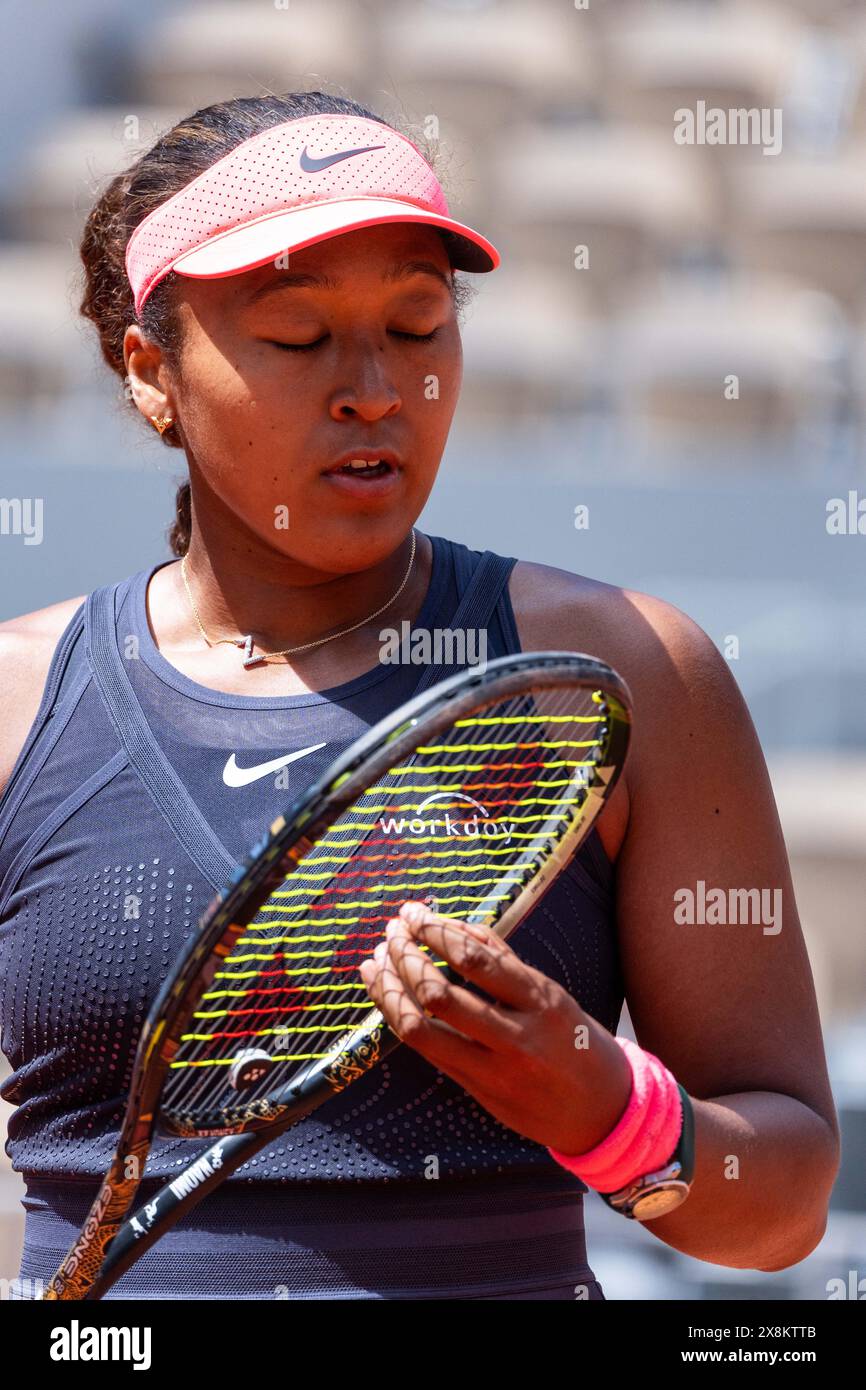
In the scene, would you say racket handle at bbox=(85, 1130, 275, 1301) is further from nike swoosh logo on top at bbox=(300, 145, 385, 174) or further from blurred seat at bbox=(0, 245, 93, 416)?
blurred seat at bbox=(0, 245, 93, 416)

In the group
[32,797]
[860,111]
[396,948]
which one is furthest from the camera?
[860,111]

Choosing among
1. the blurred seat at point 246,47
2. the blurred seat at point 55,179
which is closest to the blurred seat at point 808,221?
the blurred seat at point 246,47

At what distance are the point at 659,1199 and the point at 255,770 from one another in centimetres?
31

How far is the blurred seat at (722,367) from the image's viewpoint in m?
5.08

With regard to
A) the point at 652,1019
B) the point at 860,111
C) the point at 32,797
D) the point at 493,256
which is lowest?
the point at 652,1019

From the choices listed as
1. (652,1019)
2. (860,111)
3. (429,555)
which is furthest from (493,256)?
(860,111)

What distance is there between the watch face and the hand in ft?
0.17

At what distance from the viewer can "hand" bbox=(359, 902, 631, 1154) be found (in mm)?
778

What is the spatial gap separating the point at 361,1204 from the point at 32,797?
29cm

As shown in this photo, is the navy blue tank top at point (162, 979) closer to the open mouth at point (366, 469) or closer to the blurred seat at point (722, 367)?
the open mouth at point (366, 469)

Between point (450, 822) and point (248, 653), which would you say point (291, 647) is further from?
point (450, 822)

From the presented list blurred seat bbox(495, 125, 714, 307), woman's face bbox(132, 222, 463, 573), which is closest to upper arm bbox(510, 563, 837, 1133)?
woman's face bbox(132, 222, 463, 573)
